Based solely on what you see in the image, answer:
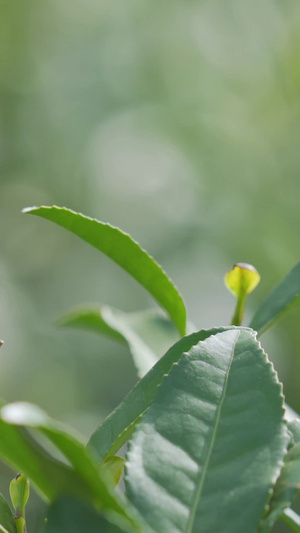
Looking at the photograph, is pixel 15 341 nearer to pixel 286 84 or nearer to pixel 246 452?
pixel 286 84

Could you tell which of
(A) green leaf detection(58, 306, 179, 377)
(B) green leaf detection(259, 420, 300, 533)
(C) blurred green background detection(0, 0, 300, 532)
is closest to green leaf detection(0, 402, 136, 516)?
(B) green leaf detection(259, 420, 300, 533)

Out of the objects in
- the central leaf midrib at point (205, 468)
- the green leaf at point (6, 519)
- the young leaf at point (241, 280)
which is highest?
the young leaf at point (241, 280)

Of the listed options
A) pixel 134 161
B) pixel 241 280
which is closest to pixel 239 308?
pixel 241 280

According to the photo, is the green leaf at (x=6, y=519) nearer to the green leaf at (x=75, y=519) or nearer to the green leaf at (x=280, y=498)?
the green leaf at (x=75, y=519)

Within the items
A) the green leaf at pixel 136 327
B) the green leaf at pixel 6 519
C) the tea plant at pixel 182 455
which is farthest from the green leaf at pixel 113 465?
the green leaf at pixel 136 327

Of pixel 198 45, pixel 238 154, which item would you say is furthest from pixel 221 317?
pixel 198 45

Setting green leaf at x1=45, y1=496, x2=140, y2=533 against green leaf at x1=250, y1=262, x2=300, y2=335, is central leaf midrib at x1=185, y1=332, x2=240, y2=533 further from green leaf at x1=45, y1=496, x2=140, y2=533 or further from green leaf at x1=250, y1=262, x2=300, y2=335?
green leaf at x1=250, y1=262, x2=300, y2=335
